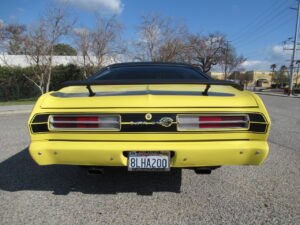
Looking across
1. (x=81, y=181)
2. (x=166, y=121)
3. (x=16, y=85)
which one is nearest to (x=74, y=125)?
(x=166, y=121)

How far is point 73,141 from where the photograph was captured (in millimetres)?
1879

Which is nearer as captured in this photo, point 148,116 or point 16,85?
point 148,116

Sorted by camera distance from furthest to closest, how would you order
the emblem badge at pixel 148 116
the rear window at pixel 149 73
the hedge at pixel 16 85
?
the hedge at pixel 16 85
the rear window at pixel 149 73
the emblem badge at pixel 148 116

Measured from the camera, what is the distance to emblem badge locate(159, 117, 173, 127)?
1.78m

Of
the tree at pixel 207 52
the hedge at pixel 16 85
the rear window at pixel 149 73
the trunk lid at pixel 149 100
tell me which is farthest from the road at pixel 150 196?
the tree at pixel 207 52

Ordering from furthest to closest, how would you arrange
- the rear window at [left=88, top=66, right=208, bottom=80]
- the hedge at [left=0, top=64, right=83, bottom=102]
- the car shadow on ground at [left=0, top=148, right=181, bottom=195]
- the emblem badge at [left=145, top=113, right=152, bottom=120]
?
the hedge at [left=0, top=64, right=83, bottom=102] → the rear window at [left=88, top=66, right=208, bottom=80] → the car shadow on ground at [left=0, top=148, right=181, bottom=195] → the emblem badge at [left=145, top=113, right=152, bottom=120]

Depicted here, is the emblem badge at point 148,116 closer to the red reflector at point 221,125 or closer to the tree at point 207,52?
the red reflector at point 221,125

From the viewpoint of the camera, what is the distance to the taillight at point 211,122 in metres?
1.80

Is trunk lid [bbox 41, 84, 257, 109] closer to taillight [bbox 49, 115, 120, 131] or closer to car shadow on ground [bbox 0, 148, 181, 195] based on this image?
taillight [bbox 49, 115, 120, 131]

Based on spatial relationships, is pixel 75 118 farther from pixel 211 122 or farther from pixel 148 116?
pixel 211 122

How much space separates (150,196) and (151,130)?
864 millimetres

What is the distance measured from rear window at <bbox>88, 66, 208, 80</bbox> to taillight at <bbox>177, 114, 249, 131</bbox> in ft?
3.81

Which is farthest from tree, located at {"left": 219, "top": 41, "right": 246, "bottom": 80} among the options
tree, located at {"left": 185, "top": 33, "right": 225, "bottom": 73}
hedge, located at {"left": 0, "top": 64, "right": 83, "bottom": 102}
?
hedge, located at {"left": 0, "top": 64, "right": 83, "bottom": 102}

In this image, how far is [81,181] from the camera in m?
2.55
